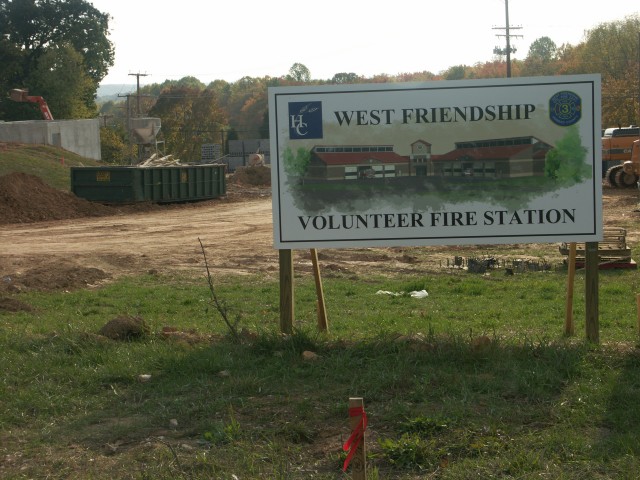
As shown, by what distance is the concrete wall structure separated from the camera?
64.0 metres

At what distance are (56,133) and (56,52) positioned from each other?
22.2 meters

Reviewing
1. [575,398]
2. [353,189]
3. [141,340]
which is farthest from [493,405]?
[141,340]

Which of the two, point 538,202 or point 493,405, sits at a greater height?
point 538,202

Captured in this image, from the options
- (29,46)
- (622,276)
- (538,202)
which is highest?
(29,46)

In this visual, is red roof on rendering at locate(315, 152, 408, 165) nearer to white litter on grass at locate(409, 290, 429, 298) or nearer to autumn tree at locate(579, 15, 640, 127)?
white litter on grass at locate(409, 290, 429, 298)

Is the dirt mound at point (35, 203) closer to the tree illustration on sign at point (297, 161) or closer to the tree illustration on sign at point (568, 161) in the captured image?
the tree illustration on sign at point (297, 161)

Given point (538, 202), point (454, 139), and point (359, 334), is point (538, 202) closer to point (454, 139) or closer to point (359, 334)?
point (454, 139)

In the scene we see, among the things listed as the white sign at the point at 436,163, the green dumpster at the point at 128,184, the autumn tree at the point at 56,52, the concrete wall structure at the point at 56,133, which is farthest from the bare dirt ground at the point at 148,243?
the autumn tree at the point at 56,52

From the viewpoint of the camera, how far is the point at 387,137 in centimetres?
865

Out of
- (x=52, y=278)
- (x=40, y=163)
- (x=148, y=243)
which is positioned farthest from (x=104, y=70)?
(x=52, y=278)

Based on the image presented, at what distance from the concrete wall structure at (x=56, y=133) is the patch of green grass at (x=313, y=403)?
2282 inches

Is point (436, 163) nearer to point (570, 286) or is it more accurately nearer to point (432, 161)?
point (432, 161)

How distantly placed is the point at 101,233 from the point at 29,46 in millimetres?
66467

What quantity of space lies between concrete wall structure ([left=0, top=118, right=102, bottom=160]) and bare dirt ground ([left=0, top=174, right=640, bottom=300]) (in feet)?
92.4
